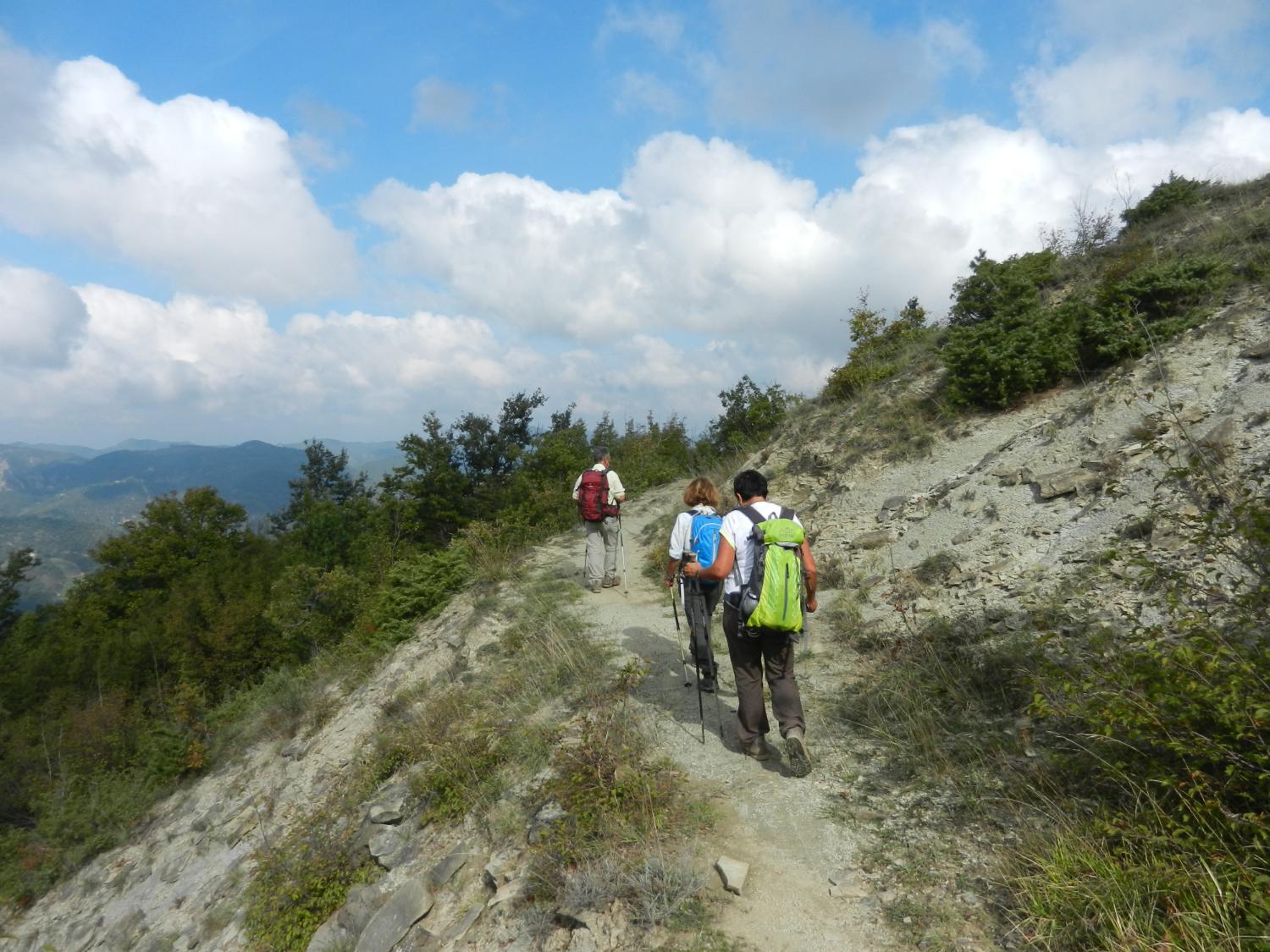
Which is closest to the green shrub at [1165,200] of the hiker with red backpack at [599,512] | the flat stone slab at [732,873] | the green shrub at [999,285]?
the green shrub at [999,285]

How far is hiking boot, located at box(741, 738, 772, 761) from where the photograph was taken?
16.8 ft

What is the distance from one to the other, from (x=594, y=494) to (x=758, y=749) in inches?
204

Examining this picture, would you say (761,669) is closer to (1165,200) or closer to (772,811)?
(772,811)

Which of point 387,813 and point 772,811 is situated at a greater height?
point 772,811

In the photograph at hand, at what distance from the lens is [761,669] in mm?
5074

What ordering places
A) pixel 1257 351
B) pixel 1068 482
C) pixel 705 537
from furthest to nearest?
pixel 1257 351, pixel 1068 482, pixel 705 537

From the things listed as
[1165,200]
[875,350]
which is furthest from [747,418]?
[1165,200]

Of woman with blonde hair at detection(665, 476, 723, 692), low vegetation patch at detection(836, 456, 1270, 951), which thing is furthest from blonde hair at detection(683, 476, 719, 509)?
low vegetation patch at detection(836, 456, 1270, 951)

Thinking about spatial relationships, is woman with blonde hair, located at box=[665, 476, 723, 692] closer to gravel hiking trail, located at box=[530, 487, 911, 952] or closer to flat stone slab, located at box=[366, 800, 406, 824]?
gravel hiking trail, located at box=[530, 487, 911, 952]

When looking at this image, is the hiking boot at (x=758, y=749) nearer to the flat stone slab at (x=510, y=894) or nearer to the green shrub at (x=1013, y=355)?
the flat stone slab at (x=510, y=894)

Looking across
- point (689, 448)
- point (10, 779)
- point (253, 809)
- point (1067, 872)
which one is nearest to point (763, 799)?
point (1067, 872)

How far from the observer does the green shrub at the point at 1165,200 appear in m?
15.1

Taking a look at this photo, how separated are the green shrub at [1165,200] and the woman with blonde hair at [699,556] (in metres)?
15.7

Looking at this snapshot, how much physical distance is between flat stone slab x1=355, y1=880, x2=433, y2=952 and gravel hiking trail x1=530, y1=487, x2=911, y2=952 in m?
2.10
